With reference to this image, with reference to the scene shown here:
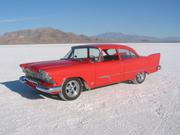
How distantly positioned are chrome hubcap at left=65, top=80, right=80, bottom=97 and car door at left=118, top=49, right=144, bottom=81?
6.10 ft

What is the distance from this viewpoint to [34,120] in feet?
15.8

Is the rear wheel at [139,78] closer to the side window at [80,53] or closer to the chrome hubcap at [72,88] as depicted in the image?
the side window at [80,53]

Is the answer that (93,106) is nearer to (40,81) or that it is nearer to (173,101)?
(40,81)

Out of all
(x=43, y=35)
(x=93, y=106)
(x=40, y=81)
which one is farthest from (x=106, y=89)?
(x=43, y=35)

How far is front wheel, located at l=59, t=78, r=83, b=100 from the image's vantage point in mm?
5995

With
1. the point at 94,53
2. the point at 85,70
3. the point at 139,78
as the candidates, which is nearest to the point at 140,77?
the point at 139,78

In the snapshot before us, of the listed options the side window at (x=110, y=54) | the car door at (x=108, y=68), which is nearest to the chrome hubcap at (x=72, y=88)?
the car door at (x=108, y=68)

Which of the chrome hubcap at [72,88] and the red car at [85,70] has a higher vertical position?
the red car at [85,70]

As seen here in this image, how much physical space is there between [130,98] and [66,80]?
186 cm

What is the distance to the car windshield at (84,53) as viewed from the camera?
7067mm

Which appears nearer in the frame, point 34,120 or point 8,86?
point 34,120

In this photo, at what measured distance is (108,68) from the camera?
22.4ft

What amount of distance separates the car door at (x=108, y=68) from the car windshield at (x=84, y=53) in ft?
0.82

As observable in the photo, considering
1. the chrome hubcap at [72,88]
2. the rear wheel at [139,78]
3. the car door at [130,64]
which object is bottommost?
the rear wheel at [139,78]
